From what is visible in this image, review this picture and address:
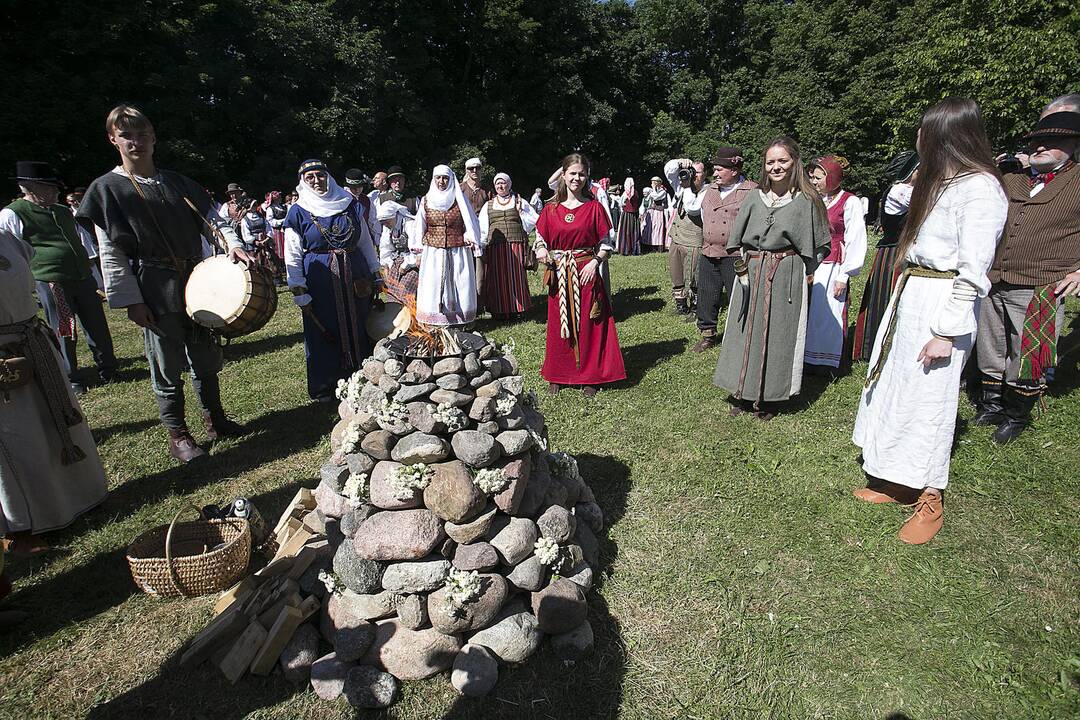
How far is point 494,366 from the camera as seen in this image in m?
3.02

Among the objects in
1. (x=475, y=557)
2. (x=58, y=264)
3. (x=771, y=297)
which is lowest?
(x=475, y=557)

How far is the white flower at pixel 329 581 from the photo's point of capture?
2842 mm

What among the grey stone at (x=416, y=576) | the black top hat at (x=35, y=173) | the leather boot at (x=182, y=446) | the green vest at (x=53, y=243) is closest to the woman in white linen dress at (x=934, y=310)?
the grey stone at (x=416, y=576)

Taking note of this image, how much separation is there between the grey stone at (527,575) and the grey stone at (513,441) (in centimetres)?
54

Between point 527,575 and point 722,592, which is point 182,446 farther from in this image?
point 722,592

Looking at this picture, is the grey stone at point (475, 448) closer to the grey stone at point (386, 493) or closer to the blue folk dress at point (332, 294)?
the grey stone at point (386, 493)

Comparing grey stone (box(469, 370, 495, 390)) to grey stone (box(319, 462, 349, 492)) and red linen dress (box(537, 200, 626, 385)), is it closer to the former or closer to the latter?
grey stone (box(319, 462, 349, 492))

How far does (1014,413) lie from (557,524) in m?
3.94

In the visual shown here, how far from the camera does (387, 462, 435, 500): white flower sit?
106 inches

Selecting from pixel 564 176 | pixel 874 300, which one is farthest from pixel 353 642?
pixel 874 300

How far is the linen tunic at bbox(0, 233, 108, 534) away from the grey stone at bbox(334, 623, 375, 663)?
2352 mm

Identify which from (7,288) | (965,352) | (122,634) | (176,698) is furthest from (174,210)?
(965,352)

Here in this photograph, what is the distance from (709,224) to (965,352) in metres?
4.08

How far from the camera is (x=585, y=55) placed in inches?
1172
